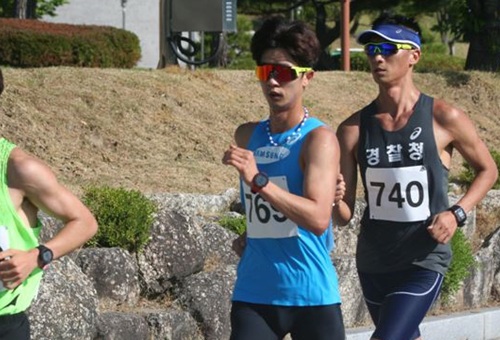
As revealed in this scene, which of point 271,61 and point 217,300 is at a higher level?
point 271,61

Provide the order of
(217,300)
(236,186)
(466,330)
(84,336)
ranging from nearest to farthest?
(84,336)
(217,300)
(466,330)
(236,186)

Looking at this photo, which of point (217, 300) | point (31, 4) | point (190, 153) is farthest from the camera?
point (31, 4)

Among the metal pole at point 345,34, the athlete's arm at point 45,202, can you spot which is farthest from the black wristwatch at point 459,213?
the metal pole at point 345,34

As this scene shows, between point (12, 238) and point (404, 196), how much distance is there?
2.20 meters

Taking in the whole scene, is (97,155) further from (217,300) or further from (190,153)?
(217,300)

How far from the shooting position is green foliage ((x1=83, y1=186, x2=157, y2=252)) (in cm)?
786

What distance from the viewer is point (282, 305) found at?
5.02 metres

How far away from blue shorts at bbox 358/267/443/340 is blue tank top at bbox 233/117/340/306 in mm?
660

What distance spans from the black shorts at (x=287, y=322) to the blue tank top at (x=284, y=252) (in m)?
0.03

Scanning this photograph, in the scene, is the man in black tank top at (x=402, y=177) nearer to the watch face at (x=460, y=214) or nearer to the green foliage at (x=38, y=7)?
the watch face at (x=460, y=214)

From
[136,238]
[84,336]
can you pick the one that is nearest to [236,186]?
[136,238]

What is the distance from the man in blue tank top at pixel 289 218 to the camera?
4.95 meters

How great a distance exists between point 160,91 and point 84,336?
266 inches

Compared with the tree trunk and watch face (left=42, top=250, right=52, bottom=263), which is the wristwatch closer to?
watch face (left=42, top=250, right=52, bottom=263)
